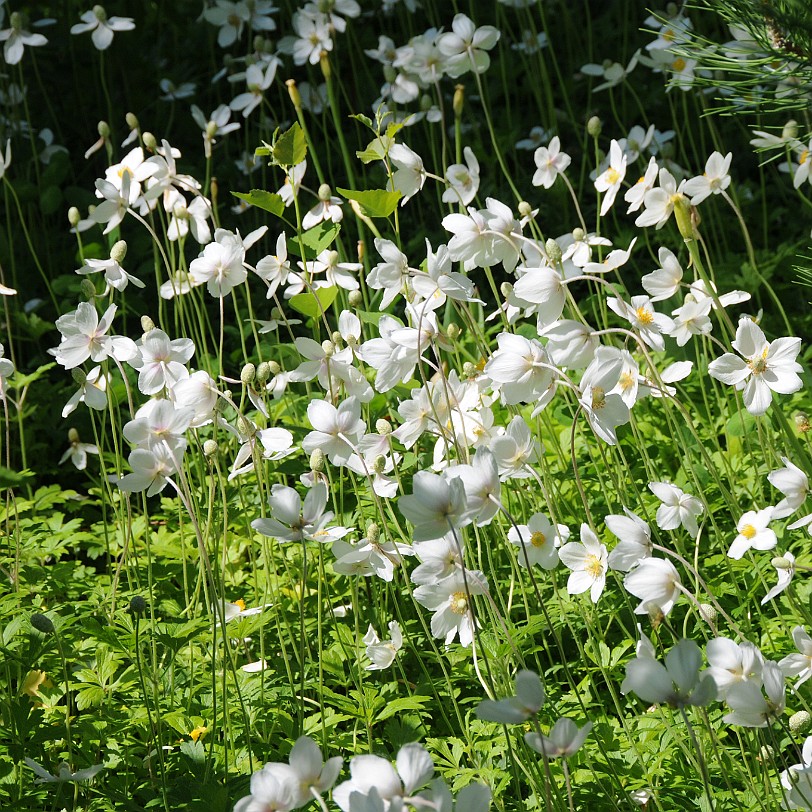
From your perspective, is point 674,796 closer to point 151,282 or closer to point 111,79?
point 151,282

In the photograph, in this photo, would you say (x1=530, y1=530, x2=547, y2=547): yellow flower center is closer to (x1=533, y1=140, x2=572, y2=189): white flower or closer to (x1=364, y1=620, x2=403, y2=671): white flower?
(x1=364, y1=620, x2=403, y2=671): white flower

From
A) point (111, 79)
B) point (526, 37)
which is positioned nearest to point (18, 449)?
point (111, 79)

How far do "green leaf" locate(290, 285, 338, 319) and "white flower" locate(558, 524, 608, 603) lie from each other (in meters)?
0.55

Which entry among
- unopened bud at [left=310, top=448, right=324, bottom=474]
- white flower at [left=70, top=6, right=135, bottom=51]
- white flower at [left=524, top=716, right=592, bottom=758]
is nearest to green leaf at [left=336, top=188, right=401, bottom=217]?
unopened bud at [left=310, top=448, right=324, bottom=474]

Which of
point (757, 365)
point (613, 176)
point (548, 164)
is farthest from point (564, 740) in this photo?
point (548, 164)

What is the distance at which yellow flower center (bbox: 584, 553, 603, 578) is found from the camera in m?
1.32

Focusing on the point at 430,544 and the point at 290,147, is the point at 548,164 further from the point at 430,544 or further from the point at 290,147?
the point at 430,544

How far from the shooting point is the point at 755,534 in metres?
1.29

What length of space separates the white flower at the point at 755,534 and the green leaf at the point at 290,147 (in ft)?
2.78

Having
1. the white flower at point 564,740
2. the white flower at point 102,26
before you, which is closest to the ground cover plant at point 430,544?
the white flower at point 564,740

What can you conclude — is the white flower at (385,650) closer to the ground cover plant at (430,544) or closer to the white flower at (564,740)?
the ground cover plant at (430,544)

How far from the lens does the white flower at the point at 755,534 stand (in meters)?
1.27

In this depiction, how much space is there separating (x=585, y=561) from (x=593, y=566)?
0.04 feet

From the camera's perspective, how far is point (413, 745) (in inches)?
35.2
